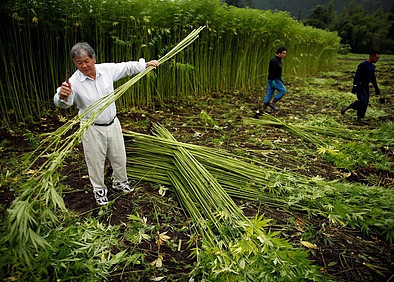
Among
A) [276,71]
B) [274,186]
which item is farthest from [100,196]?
[276,71]

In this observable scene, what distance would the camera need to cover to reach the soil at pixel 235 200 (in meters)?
1.94

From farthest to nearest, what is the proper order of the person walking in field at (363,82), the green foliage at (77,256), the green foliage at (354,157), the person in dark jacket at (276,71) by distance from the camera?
the person in dark jacket at (276,71)
the person walking in field at (363,82)
the green foliage at (354,157)
the green foliage at (77,256)

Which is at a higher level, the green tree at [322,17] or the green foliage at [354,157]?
the green tree at [322,17]

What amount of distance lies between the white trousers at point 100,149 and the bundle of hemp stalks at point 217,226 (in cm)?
41

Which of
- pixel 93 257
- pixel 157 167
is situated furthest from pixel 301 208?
pixel 93 257

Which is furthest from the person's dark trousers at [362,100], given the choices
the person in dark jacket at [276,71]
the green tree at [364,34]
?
the green tree at [364,34]

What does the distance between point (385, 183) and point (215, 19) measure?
4.72m

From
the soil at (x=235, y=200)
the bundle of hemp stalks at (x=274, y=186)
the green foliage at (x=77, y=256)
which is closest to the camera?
the green foliage at (x=77, y=256)

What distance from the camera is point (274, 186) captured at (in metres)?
2.59

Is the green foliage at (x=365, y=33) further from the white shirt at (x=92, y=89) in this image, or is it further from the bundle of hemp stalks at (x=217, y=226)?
the white shirt at (x=92, y=89)

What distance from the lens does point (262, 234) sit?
6.31ft

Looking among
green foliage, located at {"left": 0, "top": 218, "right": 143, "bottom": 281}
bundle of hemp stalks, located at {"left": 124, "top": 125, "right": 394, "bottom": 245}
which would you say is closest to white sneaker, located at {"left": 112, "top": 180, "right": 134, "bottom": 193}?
bundle of hemp stalks, located at {"left": 124, "top": 125, "right": 394, "bottom": 245}

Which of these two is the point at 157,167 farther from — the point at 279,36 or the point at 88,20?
the point at 279,36

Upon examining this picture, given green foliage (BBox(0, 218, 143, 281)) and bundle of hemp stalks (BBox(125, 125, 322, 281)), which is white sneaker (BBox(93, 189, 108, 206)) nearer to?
green foliage (BBox(0, 218, 143, 281))
